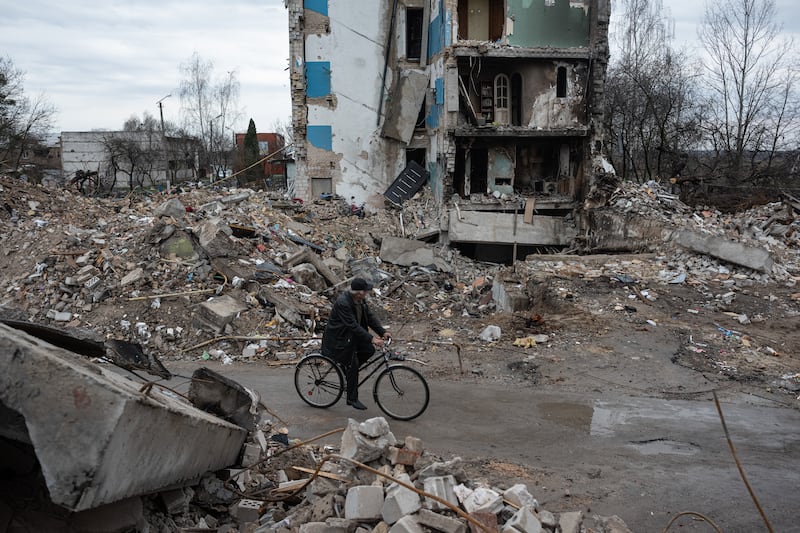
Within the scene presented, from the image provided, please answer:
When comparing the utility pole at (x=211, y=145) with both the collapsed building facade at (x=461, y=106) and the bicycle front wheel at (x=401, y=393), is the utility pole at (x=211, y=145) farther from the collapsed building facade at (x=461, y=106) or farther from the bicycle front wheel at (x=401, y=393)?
the bicycle front wheel at (x=401, y=393)

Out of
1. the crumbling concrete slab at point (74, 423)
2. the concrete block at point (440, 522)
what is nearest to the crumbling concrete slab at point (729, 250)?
the concrete block at point (440, 522)

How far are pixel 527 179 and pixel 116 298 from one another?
15.8 meters

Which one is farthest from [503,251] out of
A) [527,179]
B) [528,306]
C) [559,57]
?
[528,306]

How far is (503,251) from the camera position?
20.7 m

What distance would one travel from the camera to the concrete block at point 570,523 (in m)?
3.93

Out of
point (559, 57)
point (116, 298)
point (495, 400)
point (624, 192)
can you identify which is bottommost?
point (495, 400)

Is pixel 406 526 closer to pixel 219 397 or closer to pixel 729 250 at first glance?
pixel 219 397

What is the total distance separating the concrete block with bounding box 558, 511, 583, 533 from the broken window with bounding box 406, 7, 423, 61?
867 inches

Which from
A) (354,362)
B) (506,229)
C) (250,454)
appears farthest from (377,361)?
(506,229)

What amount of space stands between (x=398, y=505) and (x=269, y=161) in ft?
123

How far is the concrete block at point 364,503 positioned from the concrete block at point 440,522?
319 mm

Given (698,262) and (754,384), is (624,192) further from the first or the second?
(754,384)

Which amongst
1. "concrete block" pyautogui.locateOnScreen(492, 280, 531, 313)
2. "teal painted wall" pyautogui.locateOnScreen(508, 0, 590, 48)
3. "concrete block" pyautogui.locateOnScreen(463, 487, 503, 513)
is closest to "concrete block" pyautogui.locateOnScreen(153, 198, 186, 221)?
"concrete block" pyautogui.locateOnScreen(492, 280, 531, 313)

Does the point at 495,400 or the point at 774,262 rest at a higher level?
the point at 774,262
